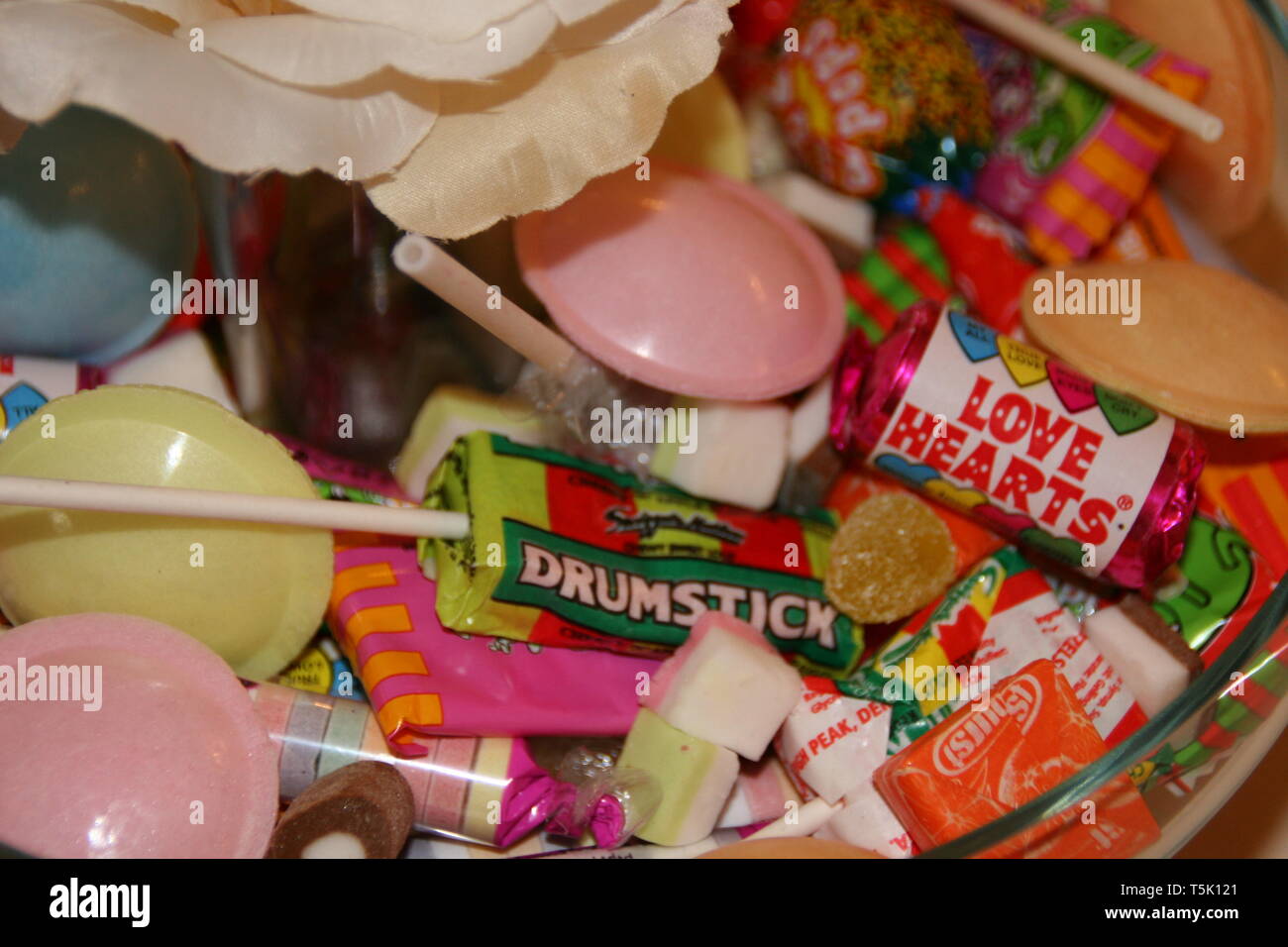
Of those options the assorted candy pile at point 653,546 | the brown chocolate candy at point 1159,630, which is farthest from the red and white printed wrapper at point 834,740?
the brown chocolate candy at point 1159,630

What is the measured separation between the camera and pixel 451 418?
0.96 m

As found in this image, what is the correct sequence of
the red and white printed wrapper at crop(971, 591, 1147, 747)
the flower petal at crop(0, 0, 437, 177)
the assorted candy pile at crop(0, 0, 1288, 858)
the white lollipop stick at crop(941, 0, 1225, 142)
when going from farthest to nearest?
the white lollipop stick at crop(941, 0, 1225, 142) < the red and white printed wrapper at crop(971, 591, 1147, 747) < the assorted candy pile at crop(0, 0, 1288, 858) < the flower petal at crop(0, 0, 437, 177)

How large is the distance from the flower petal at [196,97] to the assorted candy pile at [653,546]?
0.28 feet

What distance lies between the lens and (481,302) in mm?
835

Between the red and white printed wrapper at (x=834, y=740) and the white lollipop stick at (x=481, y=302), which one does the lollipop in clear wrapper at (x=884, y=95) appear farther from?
the red and white printed wrapper at (x=834, y=740)

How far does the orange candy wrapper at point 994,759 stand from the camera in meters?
0.79

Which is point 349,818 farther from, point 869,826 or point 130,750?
point 869,826

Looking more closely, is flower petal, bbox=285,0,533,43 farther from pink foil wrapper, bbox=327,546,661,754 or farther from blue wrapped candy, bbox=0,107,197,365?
pink foil wrapper, bbox=327,546,661,754

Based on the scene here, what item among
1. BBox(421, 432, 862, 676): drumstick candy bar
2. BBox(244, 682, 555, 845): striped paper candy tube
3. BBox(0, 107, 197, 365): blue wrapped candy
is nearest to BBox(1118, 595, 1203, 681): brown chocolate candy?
BBox(421, 432, 862, 676): drumstick candy bar

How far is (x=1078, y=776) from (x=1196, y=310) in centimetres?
46

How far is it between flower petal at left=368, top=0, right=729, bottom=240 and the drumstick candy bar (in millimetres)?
211

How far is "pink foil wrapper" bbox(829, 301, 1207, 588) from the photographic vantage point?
34.9 inches
